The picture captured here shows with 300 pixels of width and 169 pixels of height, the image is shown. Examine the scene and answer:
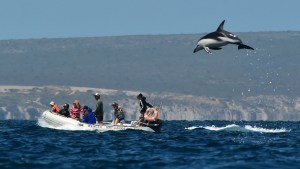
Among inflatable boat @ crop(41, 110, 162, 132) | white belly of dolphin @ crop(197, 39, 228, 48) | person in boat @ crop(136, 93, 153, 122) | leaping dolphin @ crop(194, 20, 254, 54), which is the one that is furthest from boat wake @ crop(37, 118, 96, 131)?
white belly of dolphin @ crop(197, 39, 228, 48)

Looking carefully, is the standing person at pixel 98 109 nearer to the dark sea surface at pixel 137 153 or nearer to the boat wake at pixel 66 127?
the boat wake at pixel 66 127

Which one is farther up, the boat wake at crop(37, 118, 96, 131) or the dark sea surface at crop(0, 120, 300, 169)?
the boat wake at crop(37, 118, 96, 131)

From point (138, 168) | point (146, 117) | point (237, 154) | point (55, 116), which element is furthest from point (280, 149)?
point (55, 116)

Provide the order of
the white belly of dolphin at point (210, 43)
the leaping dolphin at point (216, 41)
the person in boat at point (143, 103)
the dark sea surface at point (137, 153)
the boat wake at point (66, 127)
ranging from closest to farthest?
the dark sea surface at point (137, 153)
the leaping dolphin at point (216, 41)
the white belly of dolphin at point (210, 43)
the person in boat at point (143, 103)
the boat wake at point (66, 127)

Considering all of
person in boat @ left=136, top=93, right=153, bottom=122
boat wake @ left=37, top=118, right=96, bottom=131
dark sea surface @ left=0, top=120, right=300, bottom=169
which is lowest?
dark sea surface @ left=0, top=120, right=300, bottom=169

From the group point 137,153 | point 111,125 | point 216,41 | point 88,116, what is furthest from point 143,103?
point 216,41

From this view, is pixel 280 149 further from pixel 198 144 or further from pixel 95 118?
pixel 95 118

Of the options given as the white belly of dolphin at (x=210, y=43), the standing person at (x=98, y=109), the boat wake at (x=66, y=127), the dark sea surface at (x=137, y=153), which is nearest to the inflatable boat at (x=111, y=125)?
the boat wake at (x=66, y=127)

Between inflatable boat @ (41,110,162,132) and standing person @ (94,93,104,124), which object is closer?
standing person @ (94,93,104,124)

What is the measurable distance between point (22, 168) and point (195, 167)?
6310mm

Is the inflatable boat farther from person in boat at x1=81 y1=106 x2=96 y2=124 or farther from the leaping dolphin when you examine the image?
the leaping dolphin

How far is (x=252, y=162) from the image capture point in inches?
1435

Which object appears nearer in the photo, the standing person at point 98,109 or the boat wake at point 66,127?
the standing person at point 98,109

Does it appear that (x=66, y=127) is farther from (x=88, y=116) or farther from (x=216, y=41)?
(x=216, y=41)
